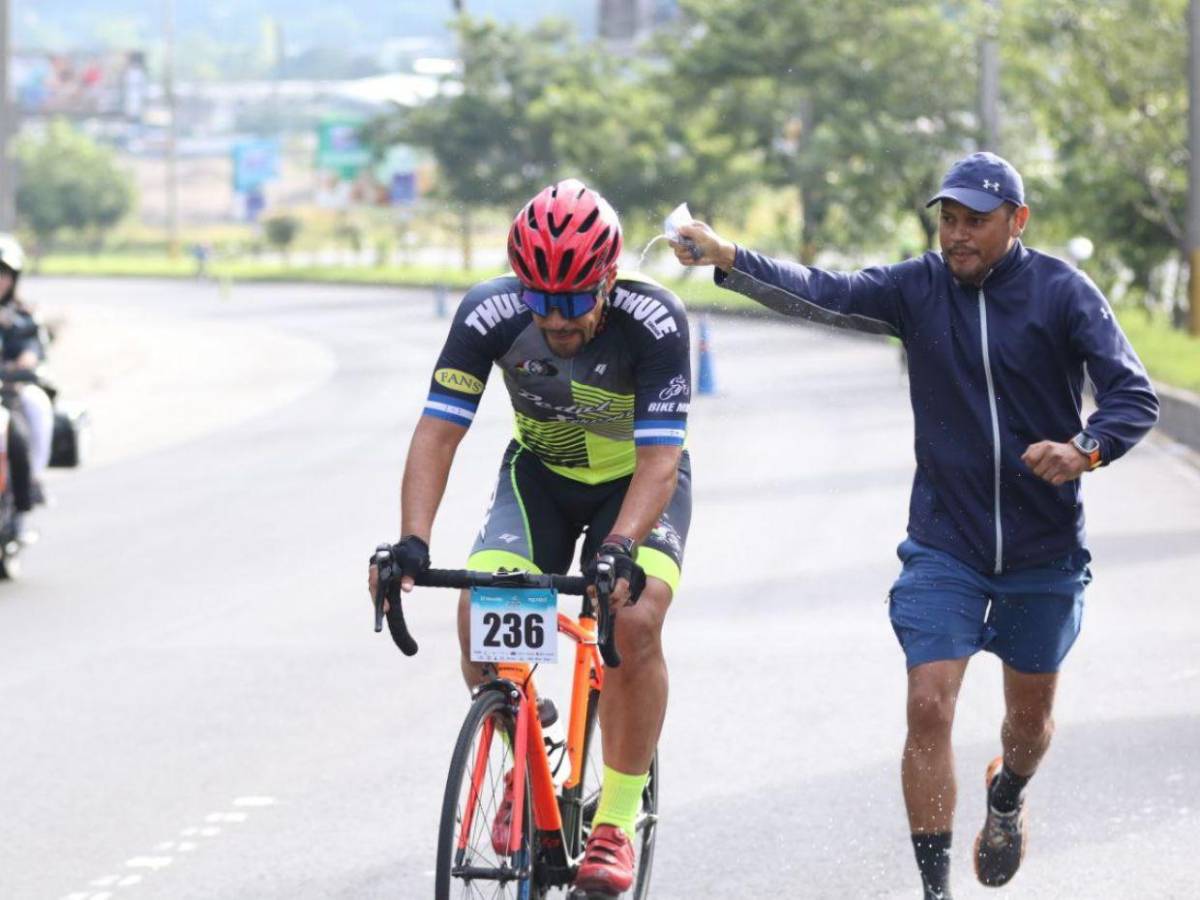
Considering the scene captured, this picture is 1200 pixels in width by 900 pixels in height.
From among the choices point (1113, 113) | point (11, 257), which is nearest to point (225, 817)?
point (11, 257)

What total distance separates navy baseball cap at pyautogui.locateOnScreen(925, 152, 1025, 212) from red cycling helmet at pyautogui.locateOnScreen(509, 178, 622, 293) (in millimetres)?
857

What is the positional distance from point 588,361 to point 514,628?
69 centimetres

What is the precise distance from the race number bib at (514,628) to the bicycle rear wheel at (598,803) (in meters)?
0.56

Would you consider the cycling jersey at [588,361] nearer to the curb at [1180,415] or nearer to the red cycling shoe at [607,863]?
the red cycling shoe at [607,863]

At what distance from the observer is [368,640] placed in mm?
10023

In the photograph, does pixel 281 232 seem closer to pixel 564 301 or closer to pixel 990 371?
pixel 990 371

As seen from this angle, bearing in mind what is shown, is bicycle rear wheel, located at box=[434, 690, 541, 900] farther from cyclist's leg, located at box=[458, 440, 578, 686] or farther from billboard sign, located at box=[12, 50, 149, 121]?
billboard sign, located at box=[12, 50, 149, 121]

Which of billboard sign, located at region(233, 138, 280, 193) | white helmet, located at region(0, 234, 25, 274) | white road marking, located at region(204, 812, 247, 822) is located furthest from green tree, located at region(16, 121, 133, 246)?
white road marking, located at region(204, 812, 247, 822)

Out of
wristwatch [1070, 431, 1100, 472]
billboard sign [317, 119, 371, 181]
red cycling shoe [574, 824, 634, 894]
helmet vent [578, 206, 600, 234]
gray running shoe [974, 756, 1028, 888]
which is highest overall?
helmet vent [578, 206, 600, 234]

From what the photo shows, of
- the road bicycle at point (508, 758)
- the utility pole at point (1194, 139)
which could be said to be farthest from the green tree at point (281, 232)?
the road bicycle at point (508, 758)

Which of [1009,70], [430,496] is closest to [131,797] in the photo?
[430,496]

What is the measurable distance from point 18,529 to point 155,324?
36.1 m

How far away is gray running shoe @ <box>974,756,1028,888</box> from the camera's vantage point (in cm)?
589

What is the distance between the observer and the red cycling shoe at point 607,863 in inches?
208
